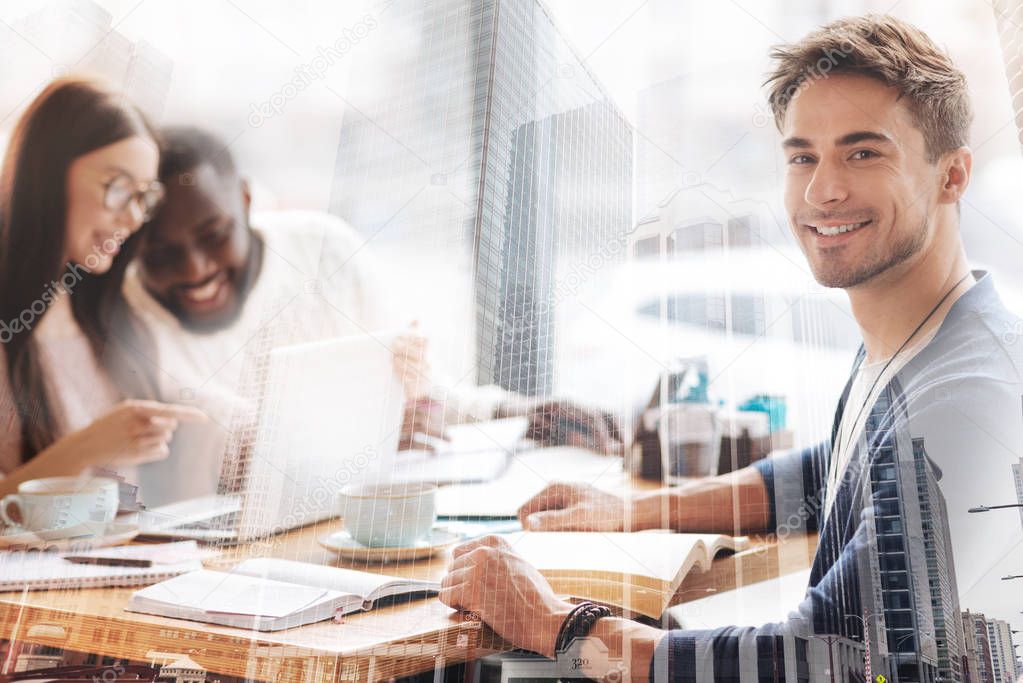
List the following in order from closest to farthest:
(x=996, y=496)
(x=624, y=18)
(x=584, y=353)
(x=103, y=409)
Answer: (x=996, y=496)
(x=584, y=353)
(x=624, y=18)
(x=103, y=409)

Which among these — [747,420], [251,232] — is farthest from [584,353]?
[251,232]

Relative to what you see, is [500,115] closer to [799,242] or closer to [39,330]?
[799,242]

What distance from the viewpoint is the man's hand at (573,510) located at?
1.03 metres

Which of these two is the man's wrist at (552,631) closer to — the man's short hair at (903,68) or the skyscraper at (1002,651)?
the skyscraper at (1002,651)

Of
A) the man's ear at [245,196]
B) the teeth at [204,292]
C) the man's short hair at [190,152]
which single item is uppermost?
the man's short hair at [190,152]

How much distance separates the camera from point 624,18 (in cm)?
122

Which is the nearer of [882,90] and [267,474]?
[882,90]

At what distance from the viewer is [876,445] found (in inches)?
34.5

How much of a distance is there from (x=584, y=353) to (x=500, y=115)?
471 mm

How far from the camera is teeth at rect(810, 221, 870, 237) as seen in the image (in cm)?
92

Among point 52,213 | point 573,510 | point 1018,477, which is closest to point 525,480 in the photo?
point 573,510

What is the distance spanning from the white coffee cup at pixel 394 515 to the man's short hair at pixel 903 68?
0.79 m

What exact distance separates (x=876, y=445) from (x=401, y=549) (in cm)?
69

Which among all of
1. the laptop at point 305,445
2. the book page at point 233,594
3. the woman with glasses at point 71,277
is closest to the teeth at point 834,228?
the laptop at point 305,445
